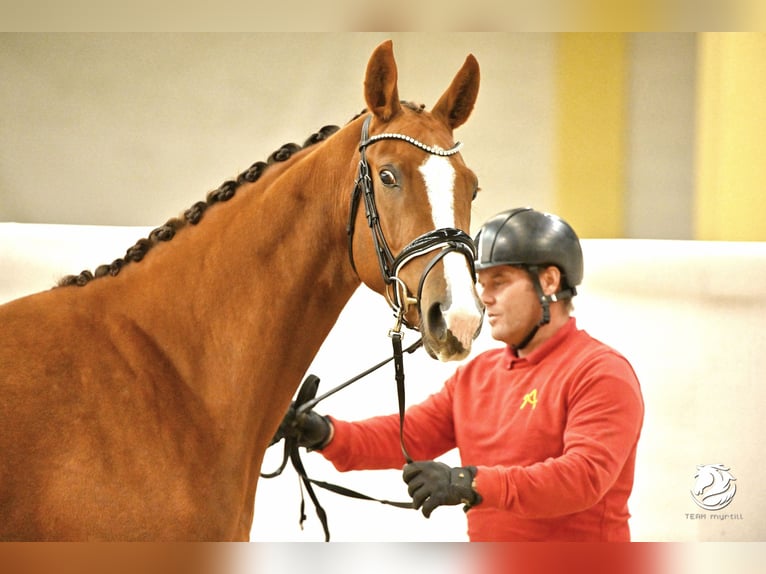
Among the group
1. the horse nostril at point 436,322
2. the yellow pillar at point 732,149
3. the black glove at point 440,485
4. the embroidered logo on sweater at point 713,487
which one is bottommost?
the black glove at point 440,485

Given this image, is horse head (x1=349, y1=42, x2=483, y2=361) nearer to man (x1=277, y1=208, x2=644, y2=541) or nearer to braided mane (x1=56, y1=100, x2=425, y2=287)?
braided mane (x1=56, y1=100, x2=425, y2=287)

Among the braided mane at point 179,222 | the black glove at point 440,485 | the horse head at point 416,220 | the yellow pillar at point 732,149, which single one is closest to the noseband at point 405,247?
the horse head at point 416,220

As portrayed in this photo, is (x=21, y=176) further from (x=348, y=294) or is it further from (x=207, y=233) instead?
(x=348, y=294)

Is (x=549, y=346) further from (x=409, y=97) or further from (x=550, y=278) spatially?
(x=409, y=97)

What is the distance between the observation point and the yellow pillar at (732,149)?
272 centimetres

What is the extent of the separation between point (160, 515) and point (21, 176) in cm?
150

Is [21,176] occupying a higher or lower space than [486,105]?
lower

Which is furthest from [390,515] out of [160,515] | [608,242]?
[160,515]

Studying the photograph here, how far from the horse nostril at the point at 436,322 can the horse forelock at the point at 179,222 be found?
0.50 metres

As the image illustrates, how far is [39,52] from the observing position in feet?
8.82

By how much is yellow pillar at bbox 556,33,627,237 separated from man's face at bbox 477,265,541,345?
2.36 ft

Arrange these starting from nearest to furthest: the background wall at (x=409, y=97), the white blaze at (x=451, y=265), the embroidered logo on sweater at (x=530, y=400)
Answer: the white blaze at (x=451, y=265) < the embroidered logo on sweater at (x=530, y=400) < the background wall at (x=409, y=97)

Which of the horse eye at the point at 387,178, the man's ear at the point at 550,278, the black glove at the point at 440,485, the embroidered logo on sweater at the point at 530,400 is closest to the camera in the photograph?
the horse eye at the point at 387,178

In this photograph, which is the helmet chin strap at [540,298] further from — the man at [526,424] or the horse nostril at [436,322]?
the horse nostril at [436,322]
